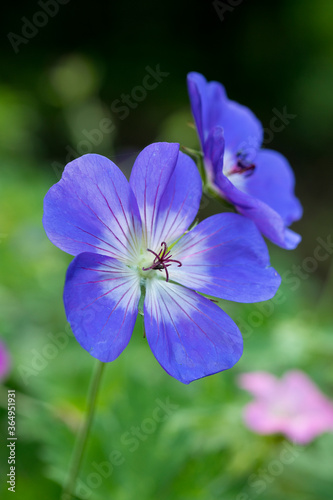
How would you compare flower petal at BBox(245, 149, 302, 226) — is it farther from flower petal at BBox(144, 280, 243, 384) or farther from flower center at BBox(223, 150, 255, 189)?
flower petal at BBox(144, 280, 243, 384)

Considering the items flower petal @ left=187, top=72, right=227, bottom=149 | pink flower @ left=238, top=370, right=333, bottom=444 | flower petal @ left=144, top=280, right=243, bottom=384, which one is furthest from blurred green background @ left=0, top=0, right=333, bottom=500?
flower petal @ left=144, top=280, right=243, bottom=384

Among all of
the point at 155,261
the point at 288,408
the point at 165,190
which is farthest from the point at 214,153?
the point at 288,408

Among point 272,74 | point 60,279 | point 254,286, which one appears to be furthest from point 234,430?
point 272,74

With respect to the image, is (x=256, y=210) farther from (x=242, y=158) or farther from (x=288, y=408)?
(x=288, y=408)

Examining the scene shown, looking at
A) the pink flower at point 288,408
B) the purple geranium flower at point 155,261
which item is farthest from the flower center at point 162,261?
the pink flower at point 288,408

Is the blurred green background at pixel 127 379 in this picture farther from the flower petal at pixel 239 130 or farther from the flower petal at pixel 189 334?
the flower petal at pixel 189 334

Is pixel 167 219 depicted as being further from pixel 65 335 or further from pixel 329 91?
pixel 329 91
